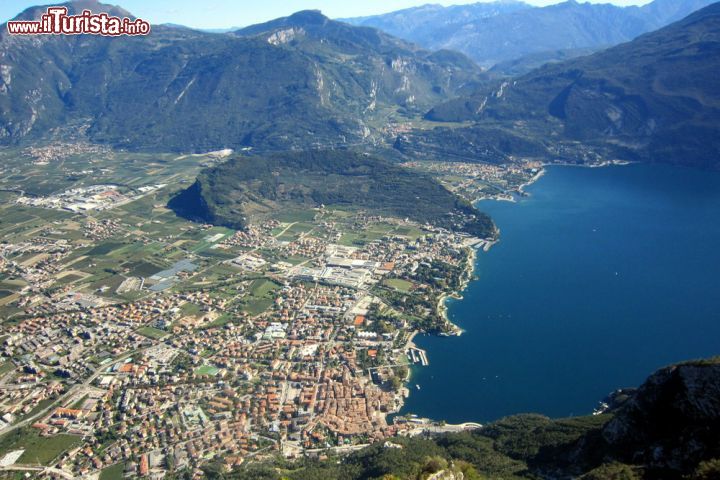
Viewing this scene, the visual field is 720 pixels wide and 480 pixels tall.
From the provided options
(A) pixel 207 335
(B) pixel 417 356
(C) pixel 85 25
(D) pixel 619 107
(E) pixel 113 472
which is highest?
(C) pixel 85 25

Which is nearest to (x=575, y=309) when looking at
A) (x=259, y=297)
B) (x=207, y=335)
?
(x=259, y=297)

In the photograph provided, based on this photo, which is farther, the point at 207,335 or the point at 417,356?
the point at 207,335

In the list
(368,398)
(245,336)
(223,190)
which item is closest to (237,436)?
(368,398)

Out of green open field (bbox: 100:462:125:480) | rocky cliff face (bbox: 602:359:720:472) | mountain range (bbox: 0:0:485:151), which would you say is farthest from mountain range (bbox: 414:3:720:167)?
green open field (bbox: 100:462:125:480)

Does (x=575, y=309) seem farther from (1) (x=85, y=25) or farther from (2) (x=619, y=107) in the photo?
(2) (x=619, y=107)

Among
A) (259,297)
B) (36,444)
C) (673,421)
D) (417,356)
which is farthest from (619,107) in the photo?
(36,444)

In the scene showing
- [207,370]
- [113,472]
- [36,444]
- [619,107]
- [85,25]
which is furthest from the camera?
[619,107]

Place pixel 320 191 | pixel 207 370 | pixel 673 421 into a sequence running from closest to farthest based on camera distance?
1. pixel 673 421
2. pixel 207 370
3. pixel 320 191

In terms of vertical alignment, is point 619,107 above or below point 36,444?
above

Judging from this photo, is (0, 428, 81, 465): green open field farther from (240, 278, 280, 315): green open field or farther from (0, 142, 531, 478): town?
(240, 278, 280, 315): green open field

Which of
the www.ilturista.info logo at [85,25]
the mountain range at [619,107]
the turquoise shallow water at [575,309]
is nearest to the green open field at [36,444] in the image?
the turquoise shallow water at [575,309]
